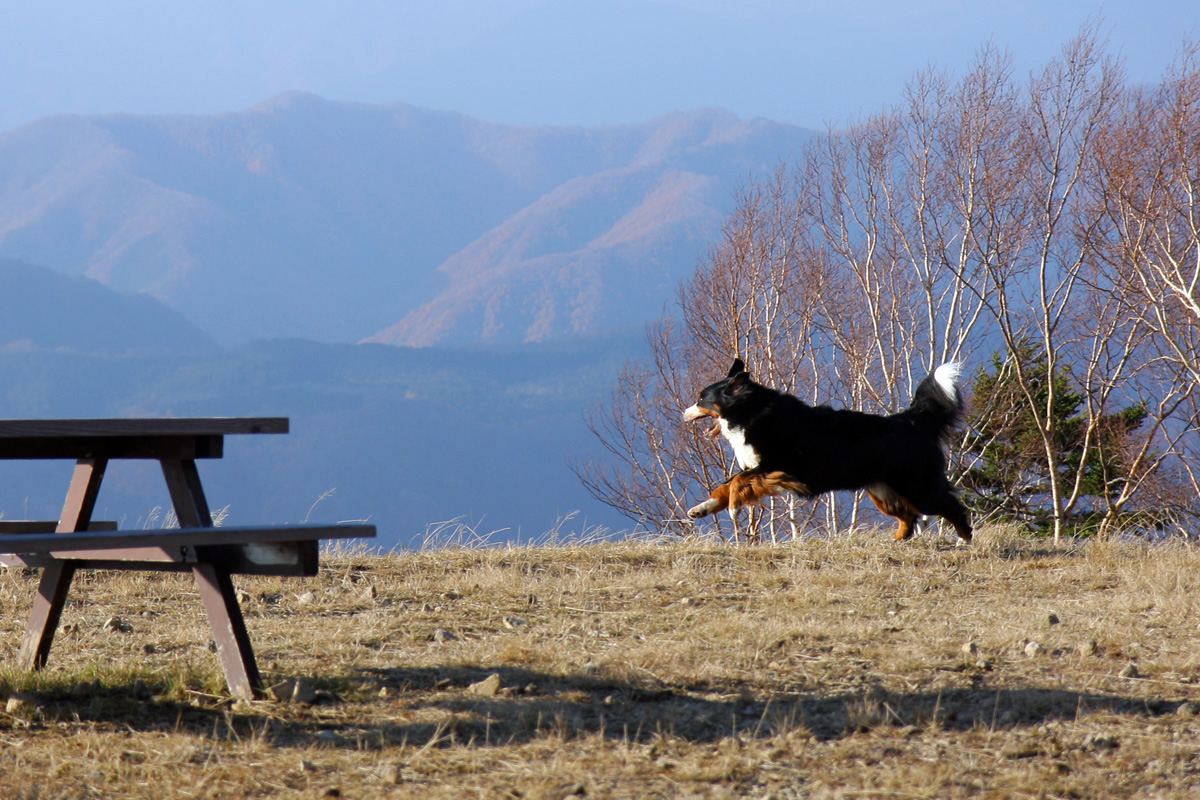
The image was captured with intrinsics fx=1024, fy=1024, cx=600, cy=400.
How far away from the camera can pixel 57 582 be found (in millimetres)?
3594

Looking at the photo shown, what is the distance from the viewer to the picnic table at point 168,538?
10.2ft

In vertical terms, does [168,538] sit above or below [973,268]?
below

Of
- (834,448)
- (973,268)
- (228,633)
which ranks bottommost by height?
(228,633)

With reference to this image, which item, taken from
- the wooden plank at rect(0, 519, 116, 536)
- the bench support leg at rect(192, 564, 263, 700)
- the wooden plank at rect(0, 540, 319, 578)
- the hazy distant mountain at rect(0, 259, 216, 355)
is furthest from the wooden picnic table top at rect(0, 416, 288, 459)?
the hazy distant mountain at rect(0, 259, 216, 355)

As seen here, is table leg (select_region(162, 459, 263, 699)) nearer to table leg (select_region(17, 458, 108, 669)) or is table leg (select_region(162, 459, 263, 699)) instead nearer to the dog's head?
table leg (select_region(17, 458, 108, 669))

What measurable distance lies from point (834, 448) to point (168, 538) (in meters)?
4.69

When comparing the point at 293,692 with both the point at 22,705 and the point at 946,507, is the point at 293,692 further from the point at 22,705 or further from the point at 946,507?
the point at 946,507

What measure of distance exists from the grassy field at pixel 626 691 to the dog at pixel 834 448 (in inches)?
45.3

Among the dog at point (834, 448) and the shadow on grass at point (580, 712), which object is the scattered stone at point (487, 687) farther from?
the dog at point (834, 448)

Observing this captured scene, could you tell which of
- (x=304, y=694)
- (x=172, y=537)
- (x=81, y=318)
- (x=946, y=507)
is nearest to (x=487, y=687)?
(x=304, y=694)

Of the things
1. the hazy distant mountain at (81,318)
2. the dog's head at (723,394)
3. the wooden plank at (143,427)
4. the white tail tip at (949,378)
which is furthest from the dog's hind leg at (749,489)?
the hazy distant mountain at (81,318)

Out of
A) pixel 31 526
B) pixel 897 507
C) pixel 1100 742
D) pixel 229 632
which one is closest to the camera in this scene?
pixel 1100 742

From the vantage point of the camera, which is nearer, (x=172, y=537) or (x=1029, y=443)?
(x=172, y=537)

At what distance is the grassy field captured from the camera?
106 inches
